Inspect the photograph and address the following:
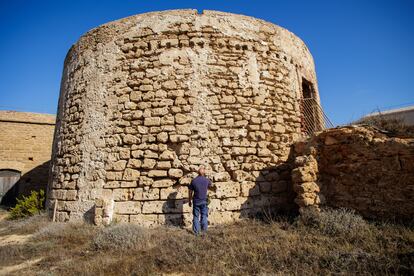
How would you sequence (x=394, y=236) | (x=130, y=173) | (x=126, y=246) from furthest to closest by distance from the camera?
1. (x=130, y=173)
2. (x=126, y=246)
3. (x=394, y=236)

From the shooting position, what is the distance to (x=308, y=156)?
4.79m

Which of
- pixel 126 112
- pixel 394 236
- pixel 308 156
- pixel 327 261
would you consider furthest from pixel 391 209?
pixel 126 112

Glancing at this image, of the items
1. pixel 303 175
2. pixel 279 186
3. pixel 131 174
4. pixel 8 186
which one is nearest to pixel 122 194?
pixel 131 174

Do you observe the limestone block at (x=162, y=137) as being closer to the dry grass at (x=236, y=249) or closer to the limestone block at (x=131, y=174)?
the limestone block at (x=131, y=174)

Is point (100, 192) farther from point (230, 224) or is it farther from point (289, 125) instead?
point (289, 125)

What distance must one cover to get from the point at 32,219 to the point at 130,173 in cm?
279

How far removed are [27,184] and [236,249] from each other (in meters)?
12.6

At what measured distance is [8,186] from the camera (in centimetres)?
1198

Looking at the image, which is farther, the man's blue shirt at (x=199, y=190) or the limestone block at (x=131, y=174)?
the limestone block at (x=131, y=174)

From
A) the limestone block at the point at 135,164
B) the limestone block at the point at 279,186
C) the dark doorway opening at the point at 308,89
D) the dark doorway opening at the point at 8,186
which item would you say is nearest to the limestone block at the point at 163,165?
the limestone block at the point at 135,164

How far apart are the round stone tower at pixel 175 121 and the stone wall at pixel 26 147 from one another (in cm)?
751

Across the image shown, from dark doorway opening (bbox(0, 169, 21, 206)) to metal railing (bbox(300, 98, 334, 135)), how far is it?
1290 cm

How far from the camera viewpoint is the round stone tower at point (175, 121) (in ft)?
16.8

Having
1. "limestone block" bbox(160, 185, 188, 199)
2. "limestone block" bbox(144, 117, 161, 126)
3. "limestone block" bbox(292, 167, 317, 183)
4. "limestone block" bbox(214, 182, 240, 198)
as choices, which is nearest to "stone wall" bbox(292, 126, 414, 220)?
"limestone block" bbox(292, 167, 317, 183)
